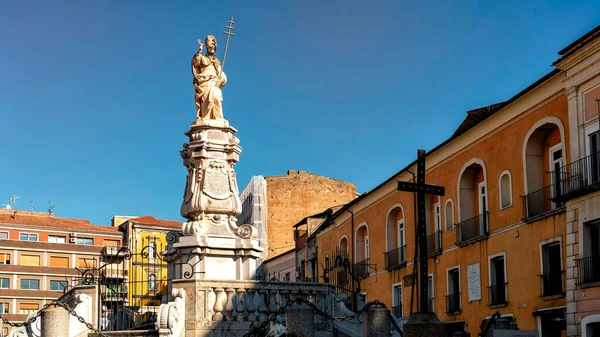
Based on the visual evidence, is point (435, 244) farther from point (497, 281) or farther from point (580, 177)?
point (580, 177)

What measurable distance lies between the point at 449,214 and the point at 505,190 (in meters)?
5.00

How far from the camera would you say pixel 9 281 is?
75.9 metres

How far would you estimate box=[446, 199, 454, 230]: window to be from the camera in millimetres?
34656

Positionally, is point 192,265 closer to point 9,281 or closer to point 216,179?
point 216,179

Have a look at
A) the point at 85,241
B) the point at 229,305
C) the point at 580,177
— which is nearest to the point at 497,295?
the point at 580,177

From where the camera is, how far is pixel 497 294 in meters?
29.7

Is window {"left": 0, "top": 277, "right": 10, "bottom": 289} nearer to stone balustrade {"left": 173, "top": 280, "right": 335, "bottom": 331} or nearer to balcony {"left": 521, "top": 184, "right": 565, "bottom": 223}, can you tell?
balcony {"left": 521, "top": 184, "right": 565, "bottom": 223}

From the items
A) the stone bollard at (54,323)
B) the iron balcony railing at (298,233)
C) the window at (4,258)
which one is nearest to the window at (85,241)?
the window at (4,258)

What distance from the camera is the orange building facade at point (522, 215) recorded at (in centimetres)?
2461

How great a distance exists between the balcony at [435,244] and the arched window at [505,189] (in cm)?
537

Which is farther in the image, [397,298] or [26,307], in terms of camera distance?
[26,307]

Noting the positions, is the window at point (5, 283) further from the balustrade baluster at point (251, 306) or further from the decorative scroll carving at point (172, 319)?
the decorative scroll carving at point (172, 319)

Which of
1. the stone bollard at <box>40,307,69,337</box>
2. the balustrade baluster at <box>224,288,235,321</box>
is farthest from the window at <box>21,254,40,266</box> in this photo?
the stone bollard at <box>40,307,69,337</box>

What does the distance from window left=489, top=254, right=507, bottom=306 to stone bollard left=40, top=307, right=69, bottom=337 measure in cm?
1759
